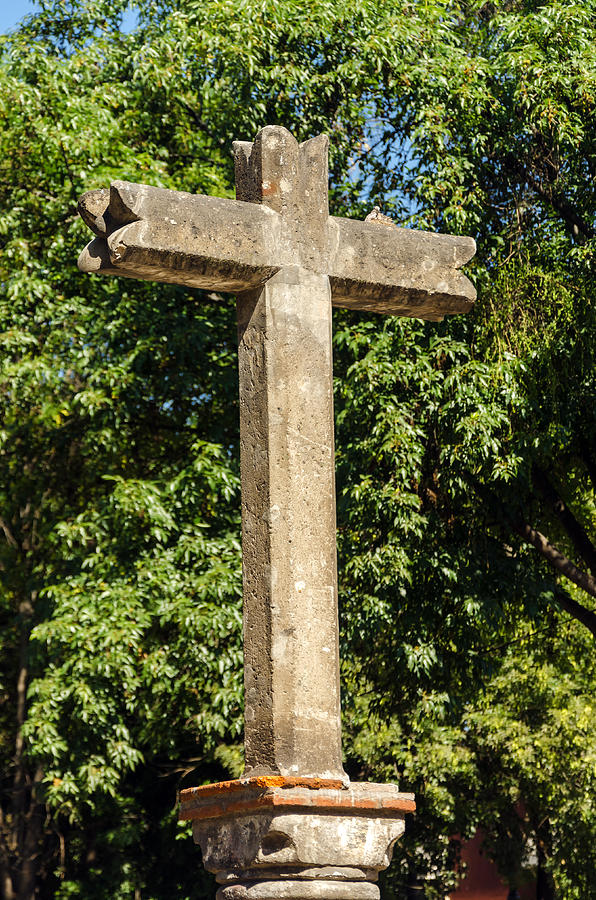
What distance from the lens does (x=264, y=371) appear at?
4945 mm

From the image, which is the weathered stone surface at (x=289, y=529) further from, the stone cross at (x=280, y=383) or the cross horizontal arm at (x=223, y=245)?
the cross horizontal arm at (x=223, y=245)

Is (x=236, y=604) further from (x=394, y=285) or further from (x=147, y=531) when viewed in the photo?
(x=394, y=285)

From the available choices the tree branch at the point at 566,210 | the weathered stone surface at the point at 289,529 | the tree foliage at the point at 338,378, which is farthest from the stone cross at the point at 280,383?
the tree branch at the point at 566,210

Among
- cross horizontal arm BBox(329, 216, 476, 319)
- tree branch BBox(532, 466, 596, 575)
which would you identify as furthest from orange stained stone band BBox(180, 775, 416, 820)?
tree branch BBox(532, 466, 596, 575)

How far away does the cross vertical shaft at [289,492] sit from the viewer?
4582mm

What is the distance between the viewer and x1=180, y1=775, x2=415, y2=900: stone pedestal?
4297 mm

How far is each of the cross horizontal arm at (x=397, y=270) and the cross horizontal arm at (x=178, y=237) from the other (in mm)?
361

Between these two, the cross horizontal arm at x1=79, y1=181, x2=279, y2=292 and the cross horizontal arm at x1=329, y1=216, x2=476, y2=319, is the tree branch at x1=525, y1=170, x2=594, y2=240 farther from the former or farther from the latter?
the cross horizontal arm at x1=79, y1=181, x2=279, y2=292

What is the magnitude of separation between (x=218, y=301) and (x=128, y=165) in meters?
1.61

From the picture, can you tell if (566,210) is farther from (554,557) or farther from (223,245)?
(223,245)

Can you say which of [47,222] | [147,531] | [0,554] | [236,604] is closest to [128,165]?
[47,222]

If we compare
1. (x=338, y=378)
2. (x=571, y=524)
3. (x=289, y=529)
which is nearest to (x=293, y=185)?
(x=289, y=529)

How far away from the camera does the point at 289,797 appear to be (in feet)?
14.0

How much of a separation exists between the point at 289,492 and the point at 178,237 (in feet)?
3.54
